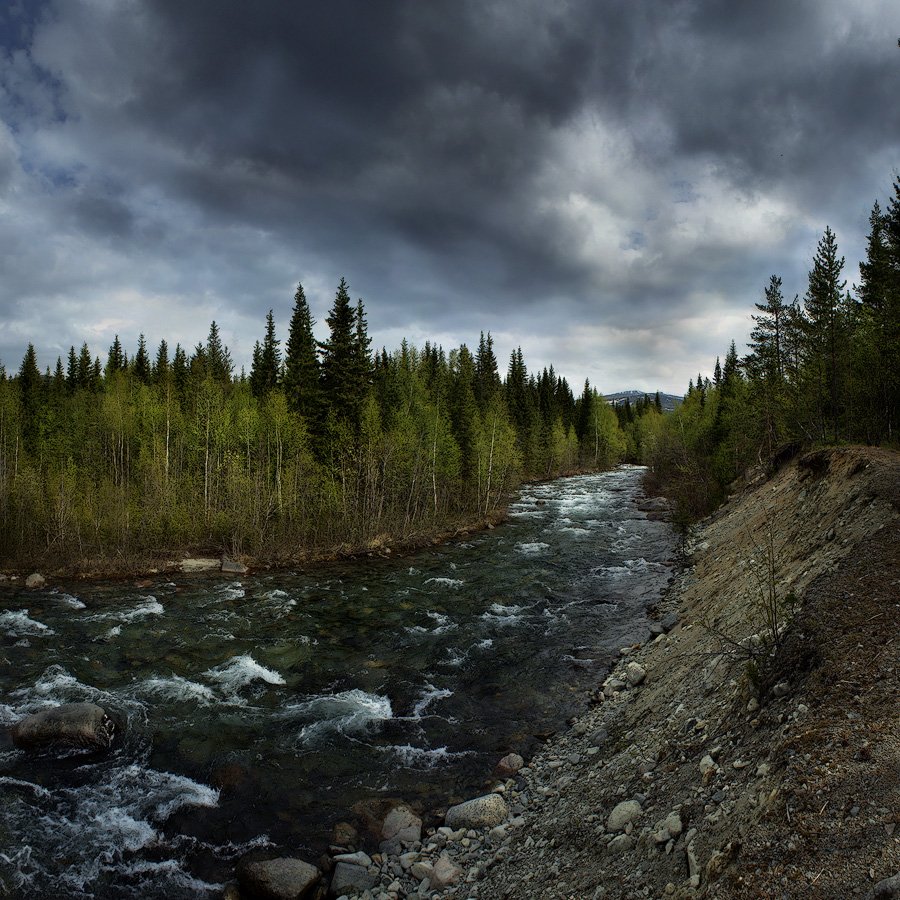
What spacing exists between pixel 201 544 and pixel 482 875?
28741mm

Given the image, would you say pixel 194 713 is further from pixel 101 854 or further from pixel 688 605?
pixel 688 605

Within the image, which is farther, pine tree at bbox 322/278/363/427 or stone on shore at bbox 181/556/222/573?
pine tree at bbox 322/278/363/427

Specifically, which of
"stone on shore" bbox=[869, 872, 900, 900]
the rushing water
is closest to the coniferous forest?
the rushing water

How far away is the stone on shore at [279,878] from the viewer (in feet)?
22.8

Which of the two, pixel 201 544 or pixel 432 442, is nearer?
pixel 201 544

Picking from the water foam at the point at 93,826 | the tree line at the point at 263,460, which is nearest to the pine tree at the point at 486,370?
the tree line at the point at 263,460

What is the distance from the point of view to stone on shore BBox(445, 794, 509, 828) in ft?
26.3

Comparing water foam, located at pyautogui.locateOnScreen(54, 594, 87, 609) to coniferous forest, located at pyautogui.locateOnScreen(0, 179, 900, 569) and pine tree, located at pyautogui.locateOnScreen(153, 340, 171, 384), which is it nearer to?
coniferous forest, located at pyautogui.locateOnScreen(0, 179, 900, 569)

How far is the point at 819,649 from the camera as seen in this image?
6.64 metres

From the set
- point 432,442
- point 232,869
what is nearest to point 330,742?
point 232,869

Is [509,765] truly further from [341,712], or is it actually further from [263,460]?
[263,460]

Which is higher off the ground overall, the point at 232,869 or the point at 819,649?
the point at 819,649

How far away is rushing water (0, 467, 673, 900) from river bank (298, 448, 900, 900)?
69.7 inches

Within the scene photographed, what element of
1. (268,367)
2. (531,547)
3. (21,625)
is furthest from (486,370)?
(21,625)
